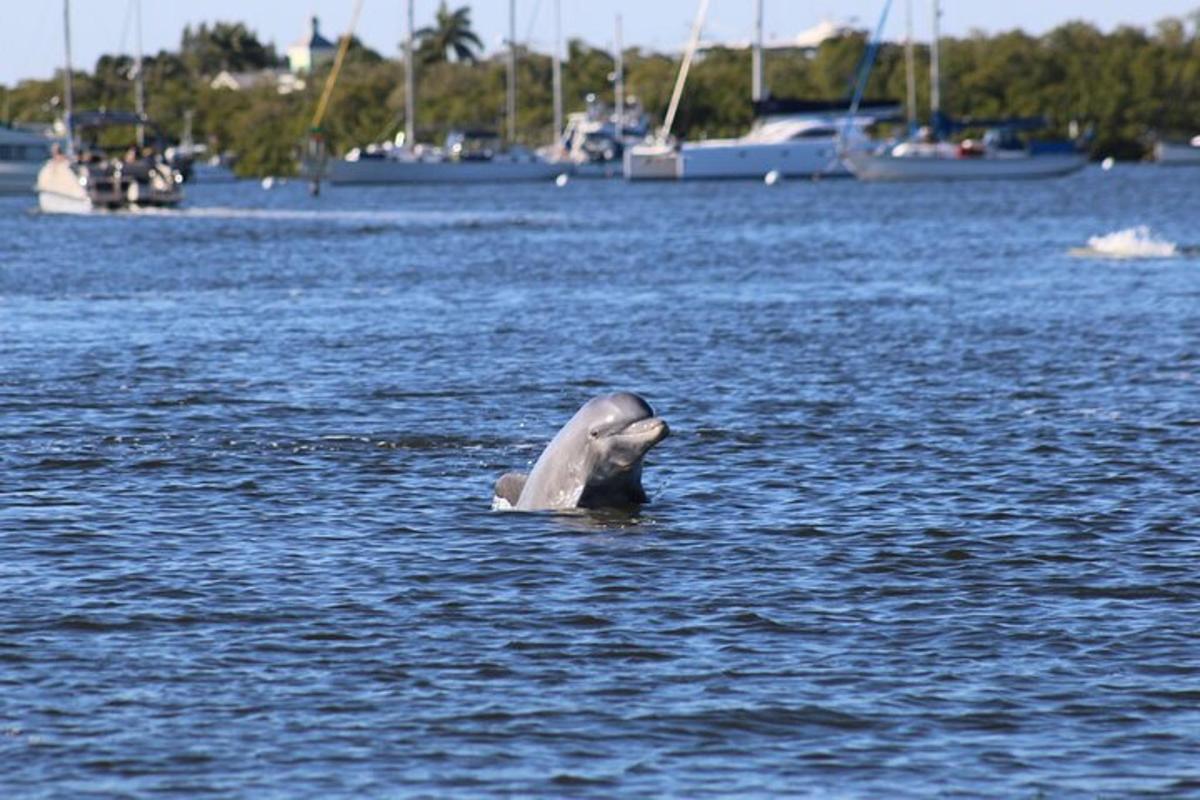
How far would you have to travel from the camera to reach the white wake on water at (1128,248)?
199 feet

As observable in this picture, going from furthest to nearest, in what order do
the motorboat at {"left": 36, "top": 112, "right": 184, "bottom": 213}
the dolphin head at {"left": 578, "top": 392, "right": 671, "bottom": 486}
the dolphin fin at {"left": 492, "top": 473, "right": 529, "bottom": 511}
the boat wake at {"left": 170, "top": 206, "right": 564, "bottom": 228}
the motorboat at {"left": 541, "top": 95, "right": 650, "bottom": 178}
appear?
1. the motorboat at {"left": 541, "top": 95, "right": 650, "bottom": 178}
2. the motorboat at {"left": 36, "top": 112, "right": 184, "bottom": 213}
3. the boat wake at {"left": 170, "top": 206, "right": 564, "bottom": 228}
4. the dolphin fin at {"left": 492, "top": 473, "right": 529, "bottom": 511}
5. the dolphin head at {"left": 578, "top": 392, "right": 671, "bottom": 486}

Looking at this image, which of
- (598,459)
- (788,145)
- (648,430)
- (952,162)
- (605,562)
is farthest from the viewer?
(788,145)

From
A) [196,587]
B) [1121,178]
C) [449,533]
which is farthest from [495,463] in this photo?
[1121,178]

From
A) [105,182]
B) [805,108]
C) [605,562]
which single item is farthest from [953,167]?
[605,562]

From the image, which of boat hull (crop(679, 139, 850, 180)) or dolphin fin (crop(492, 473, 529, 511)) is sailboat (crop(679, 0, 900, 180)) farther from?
dolphin fin (crop(492, 473, 529, 511))

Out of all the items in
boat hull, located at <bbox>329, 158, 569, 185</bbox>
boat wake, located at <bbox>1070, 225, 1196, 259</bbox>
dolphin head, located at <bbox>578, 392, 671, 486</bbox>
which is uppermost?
dolphin head, located at <bbox>578, 392, 671, 486</bbox>

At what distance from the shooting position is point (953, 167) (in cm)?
15350

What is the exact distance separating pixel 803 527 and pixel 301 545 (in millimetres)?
3939

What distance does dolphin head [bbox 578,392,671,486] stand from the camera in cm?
1856

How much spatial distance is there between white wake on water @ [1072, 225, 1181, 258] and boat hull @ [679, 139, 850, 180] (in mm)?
97713

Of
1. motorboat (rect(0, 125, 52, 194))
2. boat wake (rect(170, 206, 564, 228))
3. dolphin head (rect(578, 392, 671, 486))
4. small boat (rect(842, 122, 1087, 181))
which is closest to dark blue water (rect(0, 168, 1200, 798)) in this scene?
dolphin head (rect(578, 392, 671, 486))

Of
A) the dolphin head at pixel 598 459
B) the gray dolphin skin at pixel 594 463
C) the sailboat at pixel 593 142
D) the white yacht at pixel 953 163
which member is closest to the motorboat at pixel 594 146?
the sailboat at pixel 593 142

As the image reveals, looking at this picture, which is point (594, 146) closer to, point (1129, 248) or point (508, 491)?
point (1129, 248)

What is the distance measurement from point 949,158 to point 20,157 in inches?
2438
